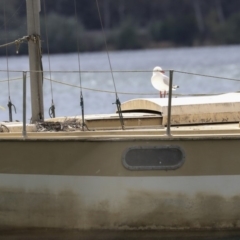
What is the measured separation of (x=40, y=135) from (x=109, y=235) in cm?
135

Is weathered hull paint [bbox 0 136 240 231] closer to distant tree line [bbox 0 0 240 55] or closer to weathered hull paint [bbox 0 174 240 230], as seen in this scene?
weathered hull paint [bbox 0 174 240 230]

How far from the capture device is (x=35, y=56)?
11.1 m

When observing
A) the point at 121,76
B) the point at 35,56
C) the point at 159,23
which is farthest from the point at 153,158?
the point at 159,23

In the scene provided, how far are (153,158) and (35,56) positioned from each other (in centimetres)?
210

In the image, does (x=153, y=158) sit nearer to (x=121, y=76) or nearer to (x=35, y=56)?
(x=35, y=56)

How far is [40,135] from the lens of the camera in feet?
32.8

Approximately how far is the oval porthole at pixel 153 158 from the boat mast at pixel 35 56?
152 centimetres

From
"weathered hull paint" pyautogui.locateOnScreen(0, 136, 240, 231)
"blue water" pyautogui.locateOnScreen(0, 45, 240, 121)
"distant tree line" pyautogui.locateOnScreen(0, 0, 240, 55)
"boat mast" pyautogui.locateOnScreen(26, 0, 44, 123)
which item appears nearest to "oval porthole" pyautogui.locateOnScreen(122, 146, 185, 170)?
"weathered hull paint" pyautogui.locateOnScreen(0, 136, 240, 231)

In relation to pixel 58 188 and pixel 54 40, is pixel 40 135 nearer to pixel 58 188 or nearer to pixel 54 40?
pixel 58 188

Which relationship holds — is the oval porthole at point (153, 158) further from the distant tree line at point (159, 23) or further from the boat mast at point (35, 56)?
the distant tree line at point (159, 23)

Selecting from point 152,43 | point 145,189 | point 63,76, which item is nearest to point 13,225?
point 145,189

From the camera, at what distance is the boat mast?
11.0 meters

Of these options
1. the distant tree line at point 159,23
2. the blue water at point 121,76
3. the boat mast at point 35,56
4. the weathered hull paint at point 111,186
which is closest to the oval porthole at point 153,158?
the weathered hull paint at point 111,186

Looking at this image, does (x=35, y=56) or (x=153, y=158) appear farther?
(x=35, y=56)
